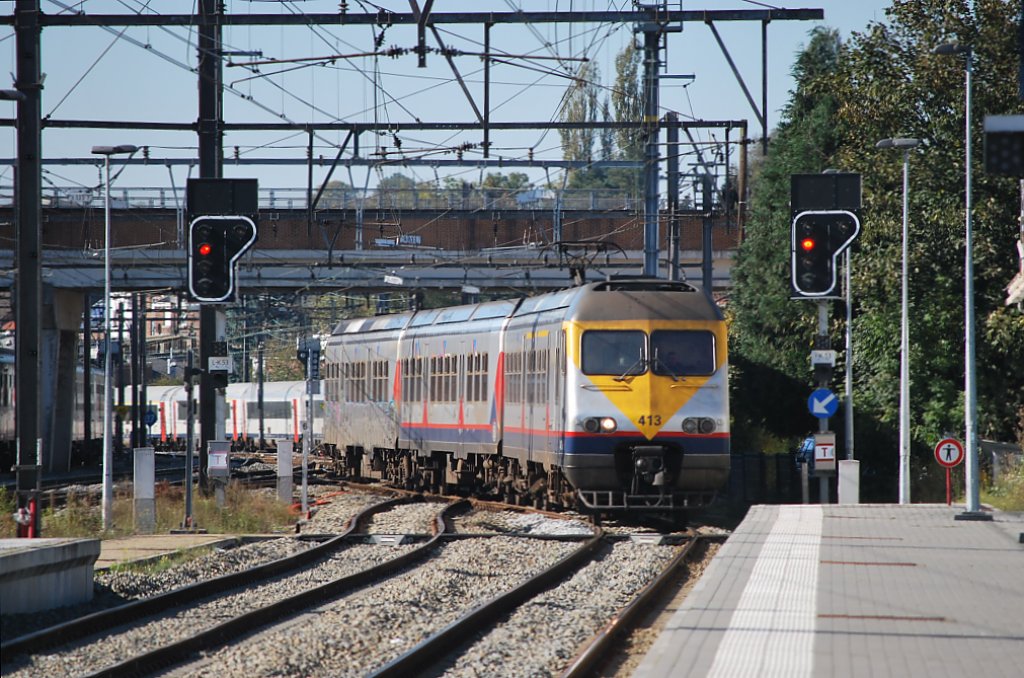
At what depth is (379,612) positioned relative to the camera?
13.1 meters

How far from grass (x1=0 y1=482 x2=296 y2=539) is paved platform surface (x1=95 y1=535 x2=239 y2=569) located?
0.73m

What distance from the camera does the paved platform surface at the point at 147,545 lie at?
17672 mm

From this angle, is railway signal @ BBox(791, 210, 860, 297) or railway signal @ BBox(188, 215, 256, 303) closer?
railway signal @ BBox(188, 215, 256, 303)

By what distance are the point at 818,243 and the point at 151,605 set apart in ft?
36.1

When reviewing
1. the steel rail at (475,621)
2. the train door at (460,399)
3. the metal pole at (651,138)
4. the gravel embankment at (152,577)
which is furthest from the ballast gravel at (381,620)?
the metal pole at (651,138)

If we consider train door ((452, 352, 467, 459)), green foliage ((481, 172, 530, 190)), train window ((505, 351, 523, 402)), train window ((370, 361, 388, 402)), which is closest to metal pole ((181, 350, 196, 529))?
train window ((505, 351, 523, 402))

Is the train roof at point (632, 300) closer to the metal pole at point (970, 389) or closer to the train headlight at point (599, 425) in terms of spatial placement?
the train headlight at point (599, 425)

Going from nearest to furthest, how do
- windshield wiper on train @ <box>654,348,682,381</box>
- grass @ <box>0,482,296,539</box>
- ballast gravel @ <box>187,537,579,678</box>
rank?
ballast gravel @ <box>187,537,579,678</box>
grass @ <box>0,482,296,539</box>
windshield wiper on train @ <box>654,348,682,381</box>

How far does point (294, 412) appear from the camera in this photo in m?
76.7

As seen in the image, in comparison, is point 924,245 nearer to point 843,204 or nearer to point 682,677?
point 843,204

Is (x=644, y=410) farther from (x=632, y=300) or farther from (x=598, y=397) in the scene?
(x=632, y=300)

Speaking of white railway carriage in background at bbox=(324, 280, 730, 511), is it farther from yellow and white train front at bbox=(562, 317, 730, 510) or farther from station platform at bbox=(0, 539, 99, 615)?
Result: station platform at bbox=(0, 539, 99, 615)

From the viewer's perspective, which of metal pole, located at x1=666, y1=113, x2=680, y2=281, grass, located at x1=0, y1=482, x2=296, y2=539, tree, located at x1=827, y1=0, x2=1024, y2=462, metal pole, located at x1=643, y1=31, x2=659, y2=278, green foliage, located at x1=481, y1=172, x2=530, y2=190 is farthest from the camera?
green foliage, located at x1=481, y1=172, x2=530, y2=190

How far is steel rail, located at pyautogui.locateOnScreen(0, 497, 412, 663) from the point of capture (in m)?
11.2
